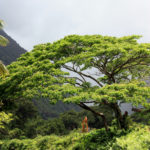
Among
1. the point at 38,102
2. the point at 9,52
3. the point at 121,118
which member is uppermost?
the point at 9,52

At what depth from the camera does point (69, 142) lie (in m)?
12.6

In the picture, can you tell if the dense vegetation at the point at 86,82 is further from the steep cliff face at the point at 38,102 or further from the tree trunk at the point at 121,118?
the steep cliff face at the point at 38,102

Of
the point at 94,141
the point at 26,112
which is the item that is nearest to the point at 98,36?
the point at 94,141

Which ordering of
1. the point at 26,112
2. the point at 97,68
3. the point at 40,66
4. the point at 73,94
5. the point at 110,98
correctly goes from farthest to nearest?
the point at 26,112 < the point at 97,68 < the point at 40,66 < the point at 73,94 < the point at 110,98

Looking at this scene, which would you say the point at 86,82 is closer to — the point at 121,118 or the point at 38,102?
the point at 121,118

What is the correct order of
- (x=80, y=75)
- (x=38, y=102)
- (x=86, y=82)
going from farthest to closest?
(x=38, y=102), (x=80, y=75), (x=86, y=82)

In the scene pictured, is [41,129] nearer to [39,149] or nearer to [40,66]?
[39,149]

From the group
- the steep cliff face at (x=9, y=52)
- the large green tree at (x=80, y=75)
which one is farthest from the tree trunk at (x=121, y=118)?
the steep cliff face at (x=9, y=52)

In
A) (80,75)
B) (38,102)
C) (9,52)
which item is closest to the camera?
(80,75)

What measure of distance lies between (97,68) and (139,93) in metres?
4.07

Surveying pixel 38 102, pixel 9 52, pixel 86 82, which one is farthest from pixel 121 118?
pixel 9 52

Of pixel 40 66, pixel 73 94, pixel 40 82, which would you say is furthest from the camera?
pixel 40 66

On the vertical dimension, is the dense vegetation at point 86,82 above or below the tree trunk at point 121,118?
above

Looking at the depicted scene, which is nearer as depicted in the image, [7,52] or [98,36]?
[98,36]
